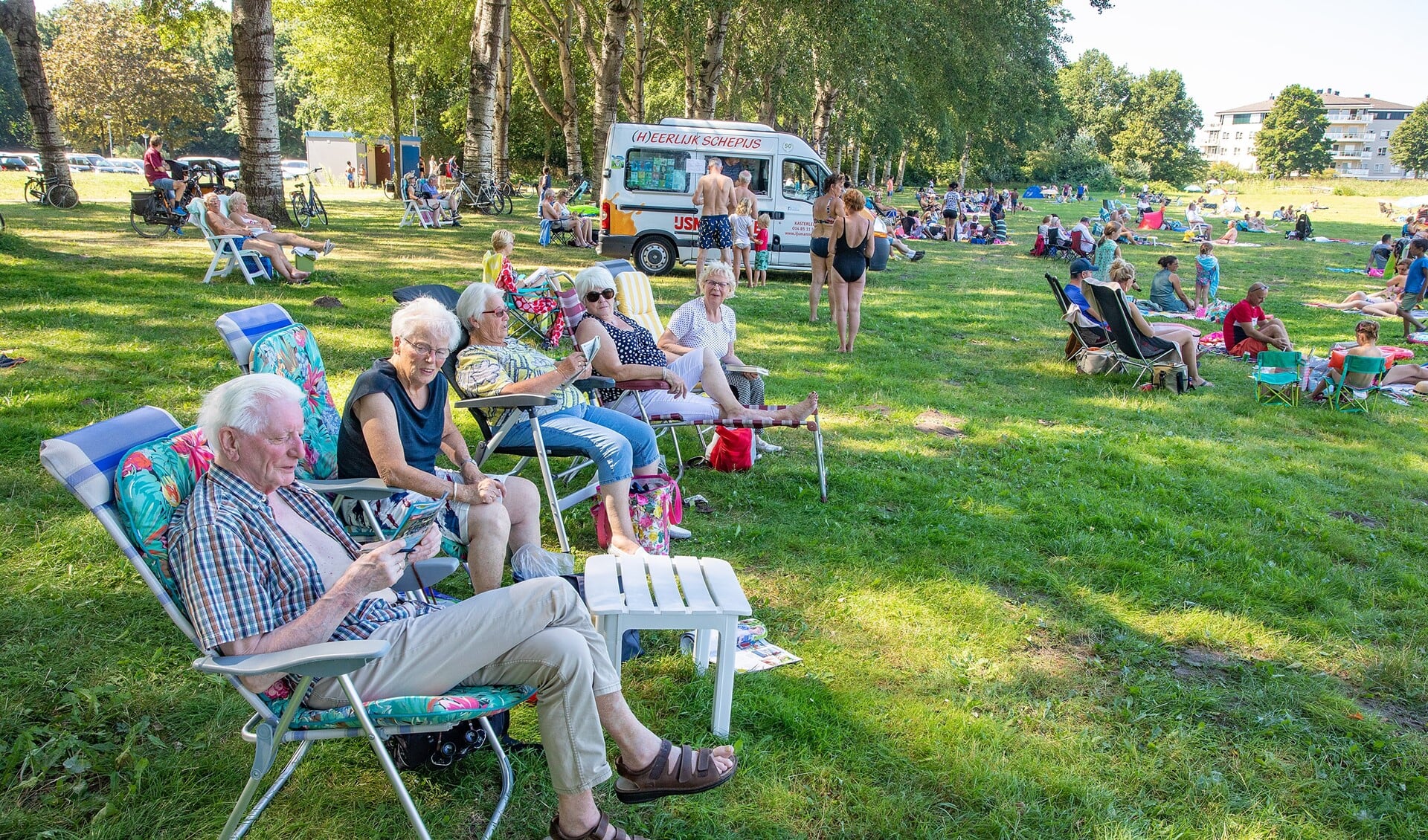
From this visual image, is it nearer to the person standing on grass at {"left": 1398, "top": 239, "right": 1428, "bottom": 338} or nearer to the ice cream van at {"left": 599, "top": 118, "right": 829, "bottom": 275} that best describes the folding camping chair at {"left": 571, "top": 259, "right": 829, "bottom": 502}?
the ice cream van at {"left": 599, "top": 118, "right": 829, "bottom": 275}

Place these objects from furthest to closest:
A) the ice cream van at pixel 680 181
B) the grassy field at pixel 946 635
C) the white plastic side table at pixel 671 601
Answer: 1. the ice cream van at pixel 680 181
2. the white plastic side table at pixel 671 601
3. the grassy field at pixel 946 635

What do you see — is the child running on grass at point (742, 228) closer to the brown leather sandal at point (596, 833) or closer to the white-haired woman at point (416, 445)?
the white-haired woman at point (416, 445)

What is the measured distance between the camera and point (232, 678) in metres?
2.08

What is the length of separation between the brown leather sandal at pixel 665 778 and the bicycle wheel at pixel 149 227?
1428cm

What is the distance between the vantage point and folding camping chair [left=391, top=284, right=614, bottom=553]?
3.87 metres

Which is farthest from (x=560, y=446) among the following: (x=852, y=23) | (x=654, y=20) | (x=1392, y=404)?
(x=654, y=20)

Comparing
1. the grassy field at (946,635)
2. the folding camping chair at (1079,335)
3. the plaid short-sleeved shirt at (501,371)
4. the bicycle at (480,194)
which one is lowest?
the grassy field at (946,635)

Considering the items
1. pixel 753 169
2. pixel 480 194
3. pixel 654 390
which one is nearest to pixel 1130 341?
pixel 654 390

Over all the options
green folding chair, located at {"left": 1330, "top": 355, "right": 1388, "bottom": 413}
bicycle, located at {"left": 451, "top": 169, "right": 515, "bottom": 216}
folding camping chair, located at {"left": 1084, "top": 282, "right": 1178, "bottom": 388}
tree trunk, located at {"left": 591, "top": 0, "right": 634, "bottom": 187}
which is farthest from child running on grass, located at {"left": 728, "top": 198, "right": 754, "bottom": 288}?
Result: bicycle, located at {"left": 451, "top": 169, "right": 515, "bottom": 216}

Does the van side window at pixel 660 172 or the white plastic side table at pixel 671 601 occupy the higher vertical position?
the van side window at pixel 660 172

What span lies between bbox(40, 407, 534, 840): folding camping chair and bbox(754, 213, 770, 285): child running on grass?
1174 cm

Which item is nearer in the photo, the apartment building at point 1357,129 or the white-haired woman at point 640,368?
the white-haired woman at point 640,368

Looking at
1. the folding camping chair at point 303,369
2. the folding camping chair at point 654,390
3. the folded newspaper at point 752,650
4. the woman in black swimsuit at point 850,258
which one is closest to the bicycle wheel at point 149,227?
the woman in black swimsuit at point 850,258

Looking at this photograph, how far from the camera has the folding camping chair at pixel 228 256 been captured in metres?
9.86
